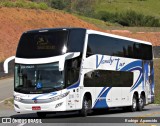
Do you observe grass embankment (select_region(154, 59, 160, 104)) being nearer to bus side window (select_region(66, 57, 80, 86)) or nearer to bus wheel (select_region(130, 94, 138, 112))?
bus wheel (select_region(130, 94, 138, 112))

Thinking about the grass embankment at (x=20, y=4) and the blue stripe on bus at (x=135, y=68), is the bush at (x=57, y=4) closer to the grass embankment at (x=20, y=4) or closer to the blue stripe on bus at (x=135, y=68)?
the grass embankment at (x=20, y=4)

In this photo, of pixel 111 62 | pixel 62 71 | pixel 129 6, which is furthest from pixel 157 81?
pixel 129 6

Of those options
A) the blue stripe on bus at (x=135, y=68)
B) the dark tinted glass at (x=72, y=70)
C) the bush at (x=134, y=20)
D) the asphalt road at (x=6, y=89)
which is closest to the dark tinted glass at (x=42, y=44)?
the dark tinted glass at (x=72, y=70)

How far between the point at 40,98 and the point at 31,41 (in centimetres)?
270

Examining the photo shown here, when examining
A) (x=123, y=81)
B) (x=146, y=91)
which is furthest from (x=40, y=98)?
(x=146, y=91)

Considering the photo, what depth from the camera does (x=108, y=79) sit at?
25.2 m

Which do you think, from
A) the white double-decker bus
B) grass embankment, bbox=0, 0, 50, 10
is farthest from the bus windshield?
grass embankment, bbox=0, 0, 50, 10

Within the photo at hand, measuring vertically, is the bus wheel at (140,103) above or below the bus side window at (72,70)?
below

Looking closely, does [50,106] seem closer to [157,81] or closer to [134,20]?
[157,81]

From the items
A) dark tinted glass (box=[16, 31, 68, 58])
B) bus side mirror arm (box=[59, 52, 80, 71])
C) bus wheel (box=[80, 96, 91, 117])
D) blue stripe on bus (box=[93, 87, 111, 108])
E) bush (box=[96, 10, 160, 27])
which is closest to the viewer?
bus side mirror arm (box=[59, 52, 80, 71])

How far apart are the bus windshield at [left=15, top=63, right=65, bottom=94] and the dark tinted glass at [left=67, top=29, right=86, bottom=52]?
3.75 feet

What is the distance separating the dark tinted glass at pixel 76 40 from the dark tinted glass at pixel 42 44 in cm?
28

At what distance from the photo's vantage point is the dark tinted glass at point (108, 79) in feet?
76.6

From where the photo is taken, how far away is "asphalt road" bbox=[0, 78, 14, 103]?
34.5 meters
